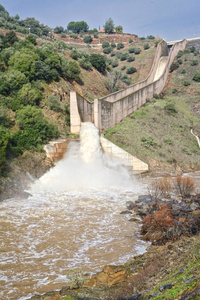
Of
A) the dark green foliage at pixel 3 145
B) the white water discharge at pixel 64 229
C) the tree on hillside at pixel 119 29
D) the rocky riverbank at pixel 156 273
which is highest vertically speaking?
the tree on hillside at pixel 119 29

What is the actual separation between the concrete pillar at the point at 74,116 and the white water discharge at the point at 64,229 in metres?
3.09

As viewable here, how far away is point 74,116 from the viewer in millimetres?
20891

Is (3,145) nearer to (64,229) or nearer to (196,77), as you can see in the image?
(64,229)

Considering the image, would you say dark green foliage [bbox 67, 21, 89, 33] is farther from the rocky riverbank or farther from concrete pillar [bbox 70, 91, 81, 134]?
the rocky riverbank

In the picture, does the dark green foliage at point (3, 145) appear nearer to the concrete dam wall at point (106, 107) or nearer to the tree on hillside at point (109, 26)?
the concrete dam wall at point (106, 107)

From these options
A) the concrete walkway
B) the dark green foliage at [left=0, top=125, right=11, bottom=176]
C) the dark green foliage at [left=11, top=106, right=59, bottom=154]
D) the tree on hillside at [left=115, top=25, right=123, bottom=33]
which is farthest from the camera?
the tree on hillside at [left=115, top=25, right=123, bottom=33]

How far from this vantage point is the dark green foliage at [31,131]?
17812 millimetres

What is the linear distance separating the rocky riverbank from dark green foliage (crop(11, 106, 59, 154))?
10621 millimetres

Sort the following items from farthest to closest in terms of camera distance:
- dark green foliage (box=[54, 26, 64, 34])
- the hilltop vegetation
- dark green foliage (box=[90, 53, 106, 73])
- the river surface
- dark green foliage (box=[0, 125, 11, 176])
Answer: dark green foliage (box=[54, 26, 64, 34])
dark green foliage (box=[90, 53, 106, 73])
the hilltop vegetation
dark green foliage (box=[0, 125, 11, 176])
the river surface

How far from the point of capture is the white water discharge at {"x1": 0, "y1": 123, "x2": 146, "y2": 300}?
7.06m

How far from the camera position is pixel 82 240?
920 centimetres

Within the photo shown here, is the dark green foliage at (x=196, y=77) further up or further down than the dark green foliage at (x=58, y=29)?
further down

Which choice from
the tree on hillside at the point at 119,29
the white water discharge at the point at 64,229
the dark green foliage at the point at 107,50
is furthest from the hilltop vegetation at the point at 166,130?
the tree on hillside at the point at 119,29

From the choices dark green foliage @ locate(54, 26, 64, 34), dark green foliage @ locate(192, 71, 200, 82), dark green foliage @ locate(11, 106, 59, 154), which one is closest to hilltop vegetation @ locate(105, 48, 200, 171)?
dark green foliage @ locate(192, 71, 200, 82)
